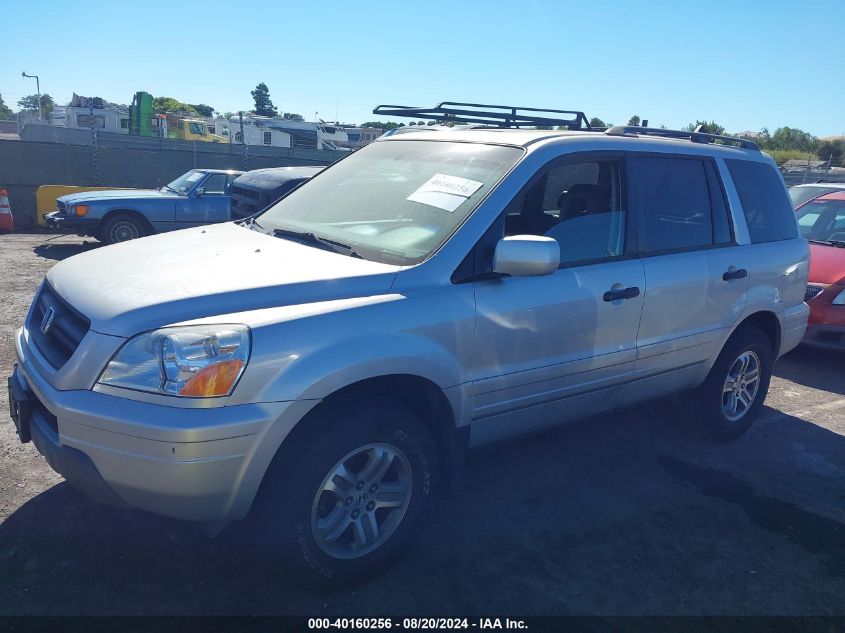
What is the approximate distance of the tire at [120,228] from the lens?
1114 cm

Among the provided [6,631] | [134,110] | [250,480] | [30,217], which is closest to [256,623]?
[250,480]

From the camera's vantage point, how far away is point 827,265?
697 centimetres

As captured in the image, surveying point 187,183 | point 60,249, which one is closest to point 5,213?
point 60,249

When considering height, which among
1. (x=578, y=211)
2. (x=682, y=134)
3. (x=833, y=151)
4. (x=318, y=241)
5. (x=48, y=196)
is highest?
(x=833, y=151)

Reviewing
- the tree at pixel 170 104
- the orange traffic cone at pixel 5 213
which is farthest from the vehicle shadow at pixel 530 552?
the tree at pixel 170 104

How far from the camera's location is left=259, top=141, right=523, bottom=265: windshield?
3303 mm

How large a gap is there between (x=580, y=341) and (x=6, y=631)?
110 inches

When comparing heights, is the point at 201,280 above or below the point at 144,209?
above

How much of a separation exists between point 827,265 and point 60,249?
11.1 m

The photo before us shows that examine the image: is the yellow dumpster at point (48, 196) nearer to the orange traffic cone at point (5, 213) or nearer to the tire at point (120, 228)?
the orange traffic cone at point (5, 213)

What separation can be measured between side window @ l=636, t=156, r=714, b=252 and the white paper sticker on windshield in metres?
1.18

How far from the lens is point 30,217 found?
563 inches

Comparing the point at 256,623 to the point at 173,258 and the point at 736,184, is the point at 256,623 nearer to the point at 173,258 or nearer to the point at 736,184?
the point at 173,258

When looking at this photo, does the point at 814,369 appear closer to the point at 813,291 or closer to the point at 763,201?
the point at 813,291
